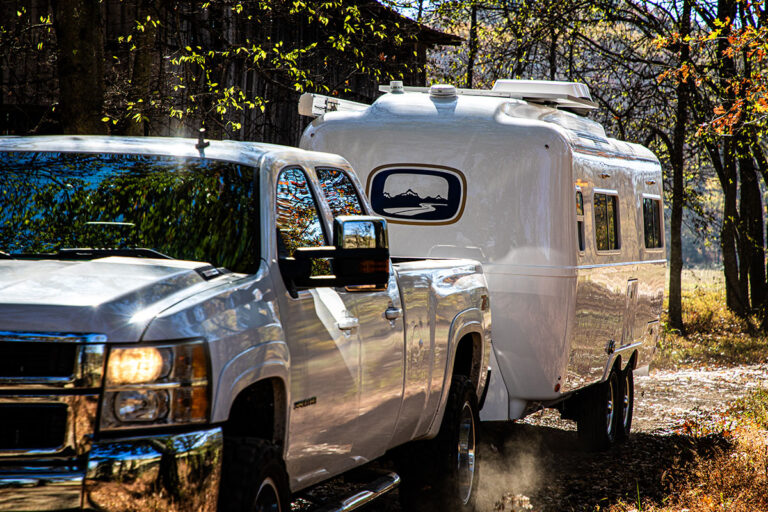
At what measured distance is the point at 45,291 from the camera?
3.72m

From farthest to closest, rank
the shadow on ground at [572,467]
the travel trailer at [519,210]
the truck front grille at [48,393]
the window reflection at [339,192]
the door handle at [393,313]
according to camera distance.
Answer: the travel trailer at [519,210] → the shadow on ground at [572,467] → the door handle at [393,313] → the window reflection at [339,192] → the truck front grille at [48,393]

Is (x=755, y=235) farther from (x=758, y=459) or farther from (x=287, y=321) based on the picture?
(x=287, y=321)

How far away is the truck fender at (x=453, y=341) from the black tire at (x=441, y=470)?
10cm

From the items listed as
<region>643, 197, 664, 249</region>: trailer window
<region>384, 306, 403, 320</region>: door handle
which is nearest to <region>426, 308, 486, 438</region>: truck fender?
<region>384, 306, 403, 320</region>: door handle

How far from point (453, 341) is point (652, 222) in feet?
20.5

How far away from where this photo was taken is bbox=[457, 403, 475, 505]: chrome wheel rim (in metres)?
6.90

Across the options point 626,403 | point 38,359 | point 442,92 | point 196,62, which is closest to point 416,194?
point 442,92

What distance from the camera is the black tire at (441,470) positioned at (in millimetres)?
6691

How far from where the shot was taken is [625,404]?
36.8ft

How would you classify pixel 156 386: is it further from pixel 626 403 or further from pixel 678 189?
pixel 678 189

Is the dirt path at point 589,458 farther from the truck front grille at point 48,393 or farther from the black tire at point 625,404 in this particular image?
the truck front grille at point 48,393

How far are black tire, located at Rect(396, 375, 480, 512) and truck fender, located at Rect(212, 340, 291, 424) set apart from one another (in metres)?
2.49

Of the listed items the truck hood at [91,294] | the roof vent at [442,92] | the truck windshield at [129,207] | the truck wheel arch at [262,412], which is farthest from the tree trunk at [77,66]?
the truck wheel arch at [262,412]

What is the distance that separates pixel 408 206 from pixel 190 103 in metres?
6.45
